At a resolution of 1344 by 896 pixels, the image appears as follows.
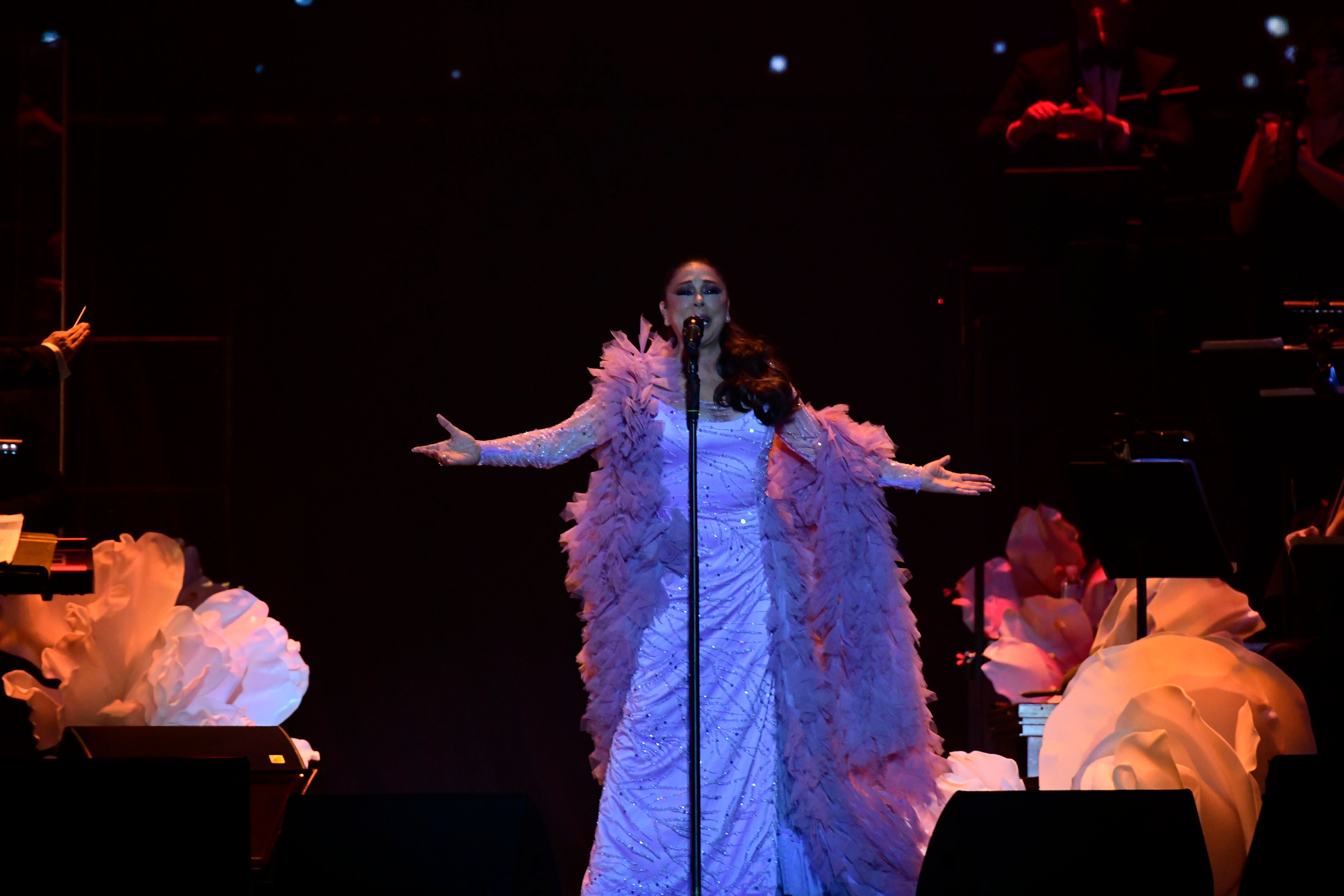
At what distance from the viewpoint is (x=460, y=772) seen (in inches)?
163

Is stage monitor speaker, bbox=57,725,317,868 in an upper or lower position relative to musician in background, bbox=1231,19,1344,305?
lower

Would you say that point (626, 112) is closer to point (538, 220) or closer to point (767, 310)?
point (538, 220)

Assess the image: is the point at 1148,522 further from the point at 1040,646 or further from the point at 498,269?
the point at 498,269

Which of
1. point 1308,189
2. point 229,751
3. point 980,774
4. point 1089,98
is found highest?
point 1089,98

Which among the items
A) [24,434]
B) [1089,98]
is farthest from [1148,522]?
[24,434]

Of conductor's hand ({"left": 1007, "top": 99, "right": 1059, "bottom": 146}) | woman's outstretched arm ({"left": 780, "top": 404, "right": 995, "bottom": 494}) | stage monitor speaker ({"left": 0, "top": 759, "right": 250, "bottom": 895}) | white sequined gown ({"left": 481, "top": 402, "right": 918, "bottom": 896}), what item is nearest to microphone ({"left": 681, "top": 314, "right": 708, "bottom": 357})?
white sequined gown ({"left": 481, "top": 402, "right": 918, "bottom": 896})

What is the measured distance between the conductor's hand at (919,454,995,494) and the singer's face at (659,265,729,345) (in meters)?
0.58

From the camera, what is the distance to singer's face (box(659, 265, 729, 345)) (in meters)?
2.95

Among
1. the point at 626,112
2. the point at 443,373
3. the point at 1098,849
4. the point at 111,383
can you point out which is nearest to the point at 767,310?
the point at 626,112

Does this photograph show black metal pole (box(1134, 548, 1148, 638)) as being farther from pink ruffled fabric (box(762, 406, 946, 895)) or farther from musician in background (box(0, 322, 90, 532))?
musician in background (box(0, 322, 90, 532))

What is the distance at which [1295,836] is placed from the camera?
1.68 metres

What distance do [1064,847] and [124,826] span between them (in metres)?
1.27

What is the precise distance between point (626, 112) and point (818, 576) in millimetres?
1851

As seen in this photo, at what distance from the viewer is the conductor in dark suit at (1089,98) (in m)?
3.86
